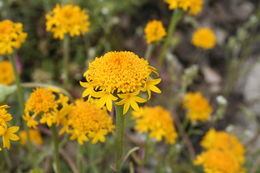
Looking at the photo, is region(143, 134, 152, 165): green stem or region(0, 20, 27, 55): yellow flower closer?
region(0, 20, 27, 55): yellow flower

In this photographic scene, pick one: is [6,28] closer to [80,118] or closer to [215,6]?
[80,118]

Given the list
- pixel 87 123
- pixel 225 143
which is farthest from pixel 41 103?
pixel 225 143

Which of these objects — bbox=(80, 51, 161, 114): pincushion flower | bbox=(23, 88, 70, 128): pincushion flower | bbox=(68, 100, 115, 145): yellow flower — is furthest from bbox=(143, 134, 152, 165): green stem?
bbox=(80, 51, 161, 114): pincushion flower

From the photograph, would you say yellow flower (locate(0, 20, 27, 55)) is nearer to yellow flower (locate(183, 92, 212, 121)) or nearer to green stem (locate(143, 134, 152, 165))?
green stem (locate(143, 134, 152, 165))

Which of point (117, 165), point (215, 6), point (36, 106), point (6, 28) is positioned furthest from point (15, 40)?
point (215, 6)

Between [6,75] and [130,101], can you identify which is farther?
[6,75]

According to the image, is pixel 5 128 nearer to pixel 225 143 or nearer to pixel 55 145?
pixel 55 145
